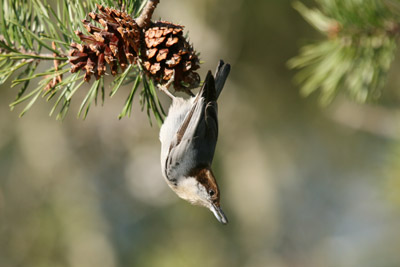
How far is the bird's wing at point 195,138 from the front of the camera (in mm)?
2166

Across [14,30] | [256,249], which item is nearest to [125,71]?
[14,30]

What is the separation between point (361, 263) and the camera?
608cm

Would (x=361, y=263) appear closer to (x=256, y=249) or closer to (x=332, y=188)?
(x=332, y=188)

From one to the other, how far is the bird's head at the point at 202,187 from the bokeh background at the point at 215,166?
174 centimetres

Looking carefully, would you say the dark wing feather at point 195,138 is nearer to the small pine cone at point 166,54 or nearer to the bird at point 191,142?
the bird at point 191,142

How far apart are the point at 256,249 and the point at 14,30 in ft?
13.8

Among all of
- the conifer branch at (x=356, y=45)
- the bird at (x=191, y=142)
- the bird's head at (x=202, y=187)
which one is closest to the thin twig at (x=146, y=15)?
the conifer branch at (x=356, y=45)

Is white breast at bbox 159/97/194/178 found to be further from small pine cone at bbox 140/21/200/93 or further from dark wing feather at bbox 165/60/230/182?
small pine cone at bbox 140/21/200/93

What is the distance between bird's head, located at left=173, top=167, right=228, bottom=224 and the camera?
2223 mm

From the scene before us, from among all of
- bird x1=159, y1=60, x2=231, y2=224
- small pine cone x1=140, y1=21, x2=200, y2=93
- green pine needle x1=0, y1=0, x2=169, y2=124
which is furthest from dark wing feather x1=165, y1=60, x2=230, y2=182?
green pine needle x1=0, y1=0, x2=169, y2=124

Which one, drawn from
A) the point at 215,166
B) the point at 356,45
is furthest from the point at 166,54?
the point at 215,166

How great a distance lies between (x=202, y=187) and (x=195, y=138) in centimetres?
22

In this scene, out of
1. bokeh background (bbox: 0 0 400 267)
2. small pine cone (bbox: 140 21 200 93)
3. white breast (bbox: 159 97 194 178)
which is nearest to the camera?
small pine cone (bbox: 140 21 200 93)

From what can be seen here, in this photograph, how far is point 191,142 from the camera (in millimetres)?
2172
